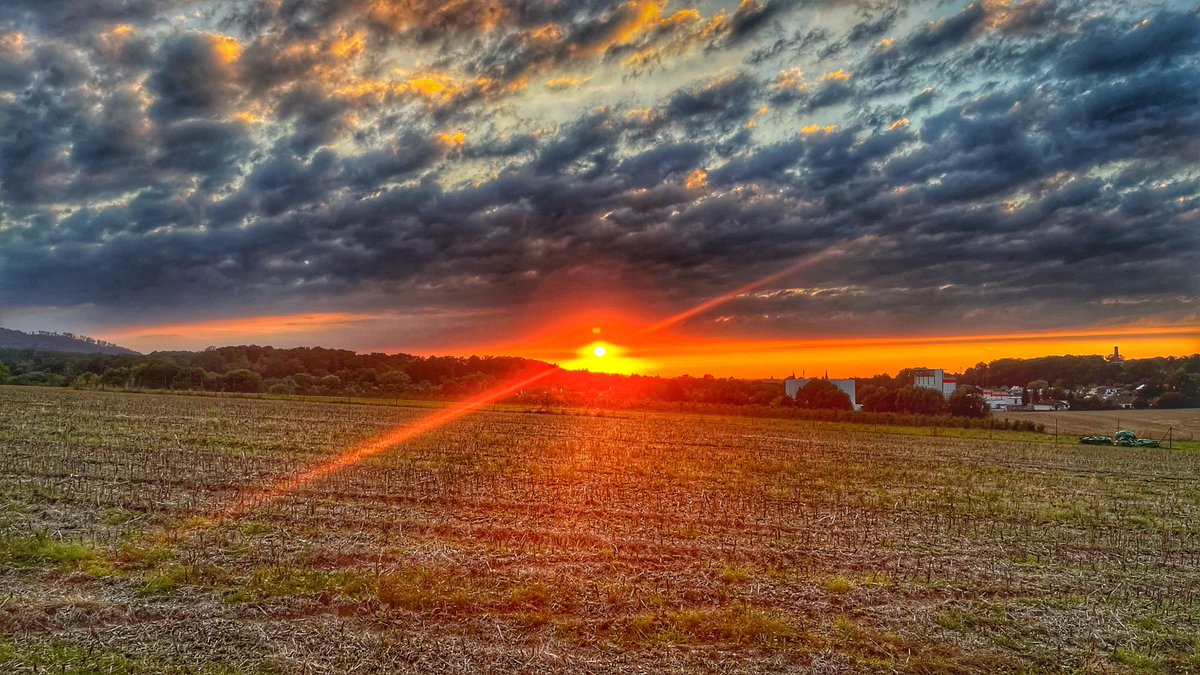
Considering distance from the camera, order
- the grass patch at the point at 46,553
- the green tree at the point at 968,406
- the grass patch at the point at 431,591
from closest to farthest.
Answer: the grass patch at the point at 431,591 → the grass patch at the point at 46,553 → the green tree at the point at 968,406

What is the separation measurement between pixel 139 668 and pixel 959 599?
9808mm

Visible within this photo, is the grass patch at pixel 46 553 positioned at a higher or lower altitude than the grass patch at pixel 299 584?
higher

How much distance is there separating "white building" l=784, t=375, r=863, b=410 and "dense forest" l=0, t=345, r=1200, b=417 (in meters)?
1.51

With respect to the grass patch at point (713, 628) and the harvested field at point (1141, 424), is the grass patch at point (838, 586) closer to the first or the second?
the grass patch at point (713, 628)

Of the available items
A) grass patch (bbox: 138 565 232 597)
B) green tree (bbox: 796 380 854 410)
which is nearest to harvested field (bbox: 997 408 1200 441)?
green tree (bbox: 796 380 854 410)

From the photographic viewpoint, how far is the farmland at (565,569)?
674cm

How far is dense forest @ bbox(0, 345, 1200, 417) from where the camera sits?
67375mm

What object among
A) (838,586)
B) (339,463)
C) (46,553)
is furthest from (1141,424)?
(46,553)

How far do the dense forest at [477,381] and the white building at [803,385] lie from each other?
1510 millimetres

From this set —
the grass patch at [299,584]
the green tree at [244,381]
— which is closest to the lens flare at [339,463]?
the grass patch at [299,584]

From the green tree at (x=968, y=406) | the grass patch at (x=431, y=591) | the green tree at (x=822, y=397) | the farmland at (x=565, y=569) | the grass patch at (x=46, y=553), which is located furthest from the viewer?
the green tree at (x=822, y=397)

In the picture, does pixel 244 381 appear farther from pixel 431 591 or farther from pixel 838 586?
pixel 838 586

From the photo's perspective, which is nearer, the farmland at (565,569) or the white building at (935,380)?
the farmland at (565,569)

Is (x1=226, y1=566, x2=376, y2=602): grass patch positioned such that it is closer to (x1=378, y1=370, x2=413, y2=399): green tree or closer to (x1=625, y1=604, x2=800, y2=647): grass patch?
(x1=625, y1=604, x2=800, y2=647): grass patch
